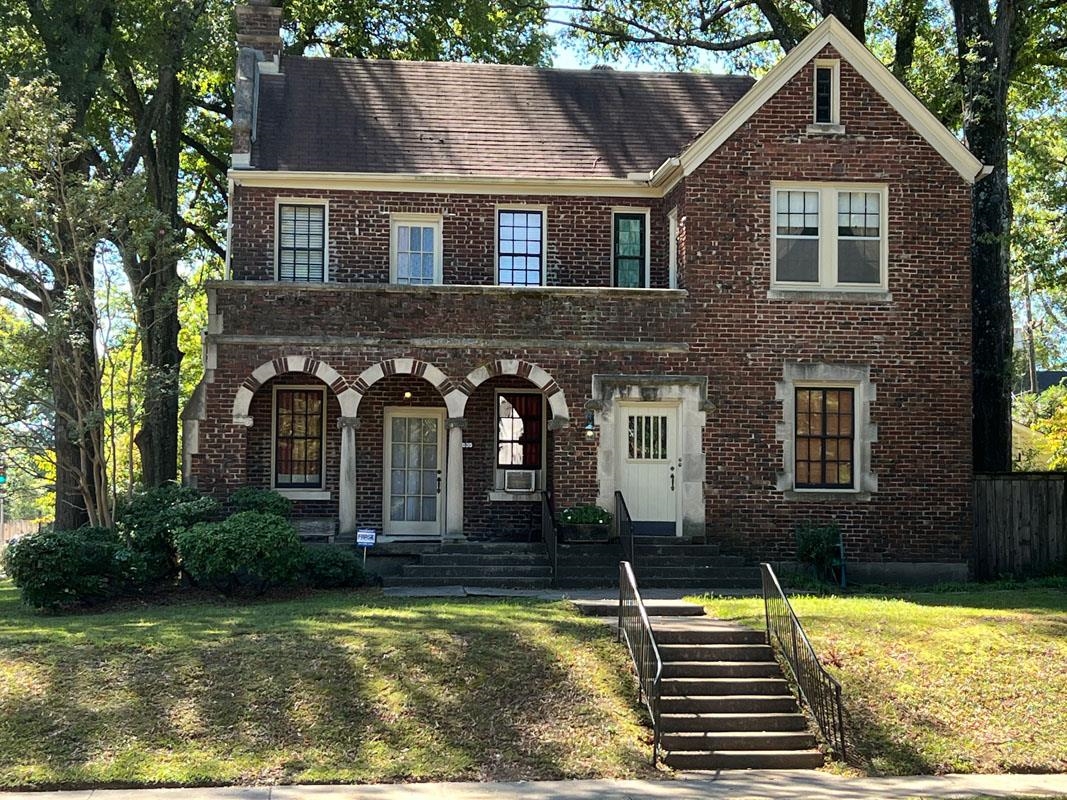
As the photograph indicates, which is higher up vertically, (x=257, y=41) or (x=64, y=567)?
(x=257, y=41)

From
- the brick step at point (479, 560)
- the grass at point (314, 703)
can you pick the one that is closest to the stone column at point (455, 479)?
the brick step at point (479, 560)

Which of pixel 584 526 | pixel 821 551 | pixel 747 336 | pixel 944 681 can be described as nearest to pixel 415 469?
pixel 584 526

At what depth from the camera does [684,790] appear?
11258 millimetres

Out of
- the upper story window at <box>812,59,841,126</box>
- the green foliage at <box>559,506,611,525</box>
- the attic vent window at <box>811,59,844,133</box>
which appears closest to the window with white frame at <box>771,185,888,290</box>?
the attic vent window at <box>811,59,844,133</box>

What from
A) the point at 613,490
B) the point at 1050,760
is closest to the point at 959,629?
the point at 1050,760

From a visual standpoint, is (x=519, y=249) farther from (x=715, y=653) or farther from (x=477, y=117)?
(x=715, y=653)

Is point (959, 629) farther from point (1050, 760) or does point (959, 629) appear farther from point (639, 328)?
point (639, 328)

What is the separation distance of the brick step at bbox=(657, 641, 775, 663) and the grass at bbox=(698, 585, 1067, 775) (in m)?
0.67

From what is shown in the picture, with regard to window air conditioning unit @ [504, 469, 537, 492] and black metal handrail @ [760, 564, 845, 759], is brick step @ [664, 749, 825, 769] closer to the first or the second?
black metal handrail @ [760, 564, 845, 759]

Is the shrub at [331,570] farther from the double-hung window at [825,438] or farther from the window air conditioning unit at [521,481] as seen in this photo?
the double-hung window at [825,438]

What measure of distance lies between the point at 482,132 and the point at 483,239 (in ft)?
8.57

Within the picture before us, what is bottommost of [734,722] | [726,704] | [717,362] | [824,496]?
[734,722]

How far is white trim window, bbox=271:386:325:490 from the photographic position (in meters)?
22.2

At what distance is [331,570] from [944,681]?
9.22 m
